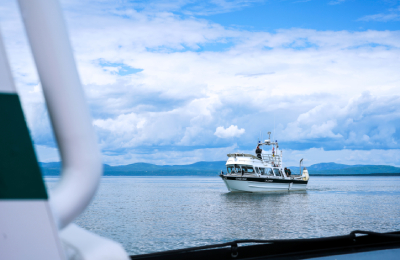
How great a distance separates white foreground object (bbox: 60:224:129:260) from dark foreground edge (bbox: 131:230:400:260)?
1.96m

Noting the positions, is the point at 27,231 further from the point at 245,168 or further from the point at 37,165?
the point at 245,168

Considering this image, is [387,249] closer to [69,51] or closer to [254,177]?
[69,51]

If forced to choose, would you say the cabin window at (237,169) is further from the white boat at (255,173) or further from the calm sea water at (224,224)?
the calm sea water at (224,224)

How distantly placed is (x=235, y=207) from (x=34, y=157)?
122ft

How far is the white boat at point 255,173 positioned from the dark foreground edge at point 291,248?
3805cm

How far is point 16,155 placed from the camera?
659mm

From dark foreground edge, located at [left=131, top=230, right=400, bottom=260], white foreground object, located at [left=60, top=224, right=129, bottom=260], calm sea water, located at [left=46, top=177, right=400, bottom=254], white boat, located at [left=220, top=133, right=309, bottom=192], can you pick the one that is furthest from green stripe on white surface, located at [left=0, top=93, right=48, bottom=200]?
white boat, located at [left=220, top=133, right=309, bottom=192]

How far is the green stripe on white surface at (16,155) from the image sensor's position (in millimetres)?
657

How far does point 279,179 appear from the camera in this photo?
4388 centimetres

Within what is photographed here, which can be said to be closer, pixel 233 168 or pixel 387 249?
pixel 387 249

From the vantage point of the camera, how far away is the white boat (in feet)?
137

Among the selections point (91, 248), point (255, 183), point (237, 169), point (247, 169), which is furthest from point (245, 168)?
point (91, 248)

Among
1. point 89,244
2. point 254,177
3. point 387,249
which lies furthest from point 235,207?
point 89,244

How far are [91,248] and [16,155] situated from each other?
22 cm
